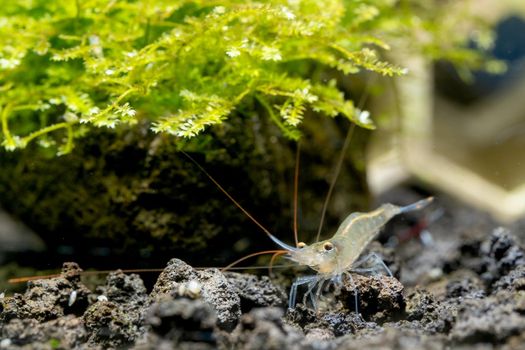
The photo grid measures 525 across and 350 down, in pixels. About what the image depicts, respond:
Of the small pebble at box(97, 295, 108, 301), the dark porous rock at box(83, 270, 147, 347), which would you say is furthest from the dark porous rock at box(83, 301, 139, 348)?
the small pebble at box(97, 295, 108, 301)

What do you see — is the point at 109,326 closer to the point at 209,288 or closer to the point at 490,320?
the point at 209,288

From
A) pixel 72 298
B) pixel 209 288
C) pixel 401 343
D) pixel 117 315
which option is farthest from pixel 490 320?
pixel 72 298

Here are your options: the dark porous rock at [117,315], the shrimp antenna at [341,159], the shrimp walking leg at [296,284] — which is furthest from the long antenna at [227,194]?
the dark porous rock at [117,315]

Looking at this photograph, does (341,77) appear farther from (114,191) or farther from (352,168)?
(114,191)

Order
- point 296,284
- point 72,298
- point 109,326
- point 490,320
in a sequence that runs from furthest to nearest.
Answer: point 296,284
point 72,298
point 109,326
point 490,320

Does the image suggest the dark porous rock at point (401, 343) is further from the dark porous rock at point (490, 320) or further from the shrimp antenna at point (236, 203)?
the shrimp antenna at point (236, 203)

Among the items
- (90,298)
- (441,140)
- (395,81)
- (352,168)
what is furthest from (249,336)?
(441,140)
